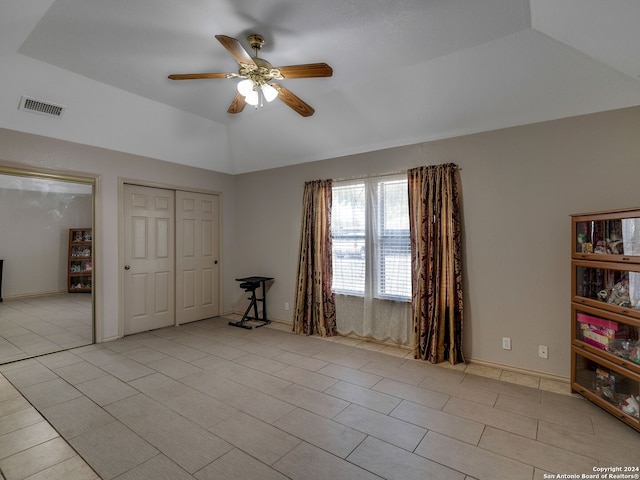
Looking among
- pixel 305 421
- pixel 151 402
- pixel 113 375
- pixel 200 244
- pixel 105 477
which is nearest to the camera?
pixel 105 477

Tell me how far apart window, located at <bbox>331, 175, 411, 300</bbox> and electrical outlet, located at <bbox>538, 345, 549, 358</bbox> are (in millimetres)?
1327

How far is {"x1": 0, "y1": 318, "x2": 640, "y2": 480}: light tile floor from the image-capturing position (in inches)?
72.6

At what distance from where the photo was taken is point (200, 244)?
5.18m

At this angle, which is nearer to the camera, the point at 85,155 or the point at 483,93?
the point at 483,93

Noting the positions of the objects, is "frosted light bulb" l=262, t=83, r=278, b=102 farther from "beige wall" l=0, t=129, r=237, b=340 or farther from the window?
"beige wall" l=0, t=129, r=237, b=340

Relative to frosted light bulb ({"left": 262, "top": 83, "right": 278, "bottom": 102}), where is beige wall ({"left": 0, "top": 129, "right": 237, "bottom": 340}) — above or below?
below

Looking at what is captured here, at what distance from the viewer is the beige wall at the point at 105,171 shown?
3.37 m

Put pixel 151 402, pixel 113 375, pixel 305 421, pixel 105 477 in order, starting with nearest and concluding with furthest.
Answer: pixel 105 477
pixel 305 421
pixel 151 402
pixel 113 375

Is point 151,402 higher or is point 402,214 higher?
point 402,214

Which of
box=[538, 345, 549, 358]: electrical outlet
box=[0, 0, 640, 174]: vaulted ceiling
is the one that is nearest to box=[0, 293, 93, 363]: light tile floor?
A: box=[0, 0, 640, 174]: vaulted ceiling

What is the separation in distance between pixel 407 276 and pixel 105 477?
124 inches

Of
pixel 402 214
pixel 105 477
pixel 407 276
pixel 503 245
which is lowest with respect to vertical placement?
pixel 105 477

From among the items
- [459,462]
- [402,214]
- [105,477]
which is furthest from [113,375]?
[402,214]

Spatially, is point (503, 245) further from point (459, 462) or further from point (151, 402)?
point (151, 402)
